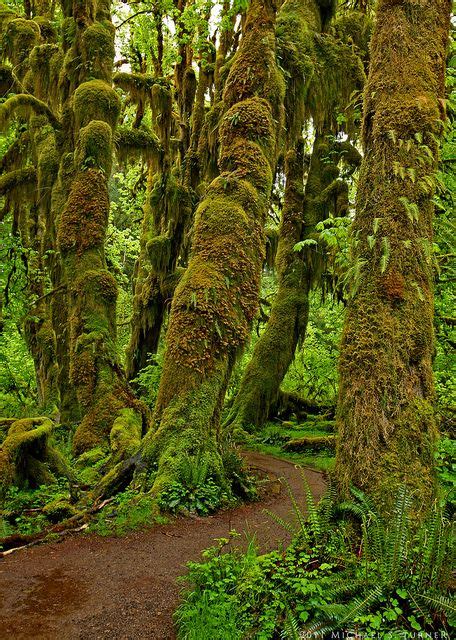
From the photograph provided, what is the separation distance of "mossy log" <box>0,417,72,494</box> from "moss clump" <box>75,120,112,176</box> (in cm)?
620

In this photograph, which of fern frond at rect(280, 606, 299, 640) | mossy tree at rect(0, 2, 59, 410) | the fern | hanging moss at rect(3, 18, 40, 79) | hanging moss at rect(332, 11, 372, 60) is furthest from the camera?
hanging moss at rect(332, 11, 372, 60)

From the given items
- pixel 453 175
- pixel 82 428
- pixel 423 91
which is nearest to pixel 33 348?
pixel 82 428

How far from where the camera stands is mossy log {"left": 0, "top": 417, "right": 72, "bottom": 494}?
7176 mm

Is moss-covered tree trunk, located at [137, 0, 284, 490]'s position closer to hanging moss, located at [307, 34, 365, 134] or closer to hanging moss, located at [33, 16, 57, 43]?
hanging moss, located at [307, 34, 365, 134]

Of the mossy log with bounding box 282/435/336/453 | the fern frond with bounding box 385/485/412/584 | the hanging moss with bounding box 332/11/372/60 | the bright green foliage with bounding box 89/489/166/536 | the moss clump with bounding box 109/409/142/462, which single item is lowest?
the mossy log with bounding box 282/435/336/453

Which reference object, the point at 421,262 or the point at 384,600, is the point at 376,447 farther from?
the point at 421,262

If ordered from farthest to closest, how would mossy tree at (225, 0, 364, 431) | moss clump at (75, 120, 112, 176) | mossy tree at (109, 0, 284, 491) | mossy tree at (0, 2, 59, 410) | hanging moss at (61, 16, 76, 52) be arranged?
mossy tree at (0, 2, 59, 410) → hanging moss at (61, 16, 76, 52) → moss clump at (75, 120, 112, 176) → mossy tree at (225, 0, 364, 431) → mossy tree at (109, 0, 284, 491)

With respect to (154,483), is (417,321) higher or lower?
higher

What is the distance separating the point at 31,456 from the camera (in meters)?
7.76

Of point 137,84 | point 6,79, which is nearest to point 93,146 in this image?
point 137,84

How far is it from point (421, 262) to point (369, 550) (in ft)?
8.35

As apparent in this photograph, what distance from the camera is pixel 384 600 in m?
3.06

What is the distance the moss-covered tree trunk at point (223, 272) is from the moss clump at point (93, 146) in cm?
342

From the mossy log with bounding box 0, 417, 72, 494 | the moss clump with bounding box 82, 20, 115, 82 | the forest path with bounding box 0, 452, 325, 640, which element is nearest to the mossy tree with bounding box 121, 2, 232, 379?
the moss clump with bounding box 82, 20, 115, 82
